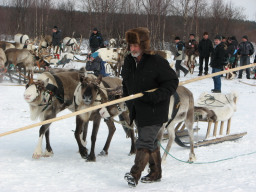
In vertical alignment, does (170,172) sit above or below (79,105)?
below

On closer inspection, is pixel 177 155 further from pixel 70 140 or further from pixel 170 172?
pixel 70 140

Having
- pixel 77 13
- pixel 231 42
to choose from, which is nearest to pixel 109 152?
pixel 231 42

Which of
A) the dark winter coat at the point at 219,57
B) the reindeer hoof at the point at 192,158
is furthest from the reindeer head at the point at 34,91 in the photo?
the dark winter coat at the point at 219,57

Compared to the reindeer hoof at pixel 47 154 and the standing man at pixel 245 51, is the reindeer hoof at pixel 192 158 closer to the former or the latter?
the reindeer hoof at pixel 47 154

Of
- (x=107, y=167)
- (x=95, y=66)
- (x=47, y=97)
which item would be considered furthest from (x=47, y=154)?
(x=95, y=66)

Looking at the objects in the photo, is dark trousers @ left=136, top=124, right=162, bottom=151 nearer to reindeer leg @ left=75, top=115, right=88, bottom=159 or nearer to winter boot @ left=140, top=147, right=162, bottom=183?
winter boot @ left=140, top=147, right=162, bottom=183

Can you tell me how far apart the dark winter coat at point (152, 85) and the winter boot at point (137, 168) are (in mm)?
331

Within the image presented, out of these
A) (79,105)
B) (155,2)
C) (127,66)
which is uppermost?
(155,2)

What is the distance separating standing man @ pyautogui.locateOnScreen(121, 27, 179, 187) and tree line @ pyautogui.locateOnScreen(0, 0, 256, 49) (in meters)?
20.4

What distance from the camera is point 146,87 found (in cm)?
438

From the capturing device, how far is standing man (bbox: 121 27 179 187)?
431cm

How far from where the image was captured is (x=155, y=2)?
24.4 m

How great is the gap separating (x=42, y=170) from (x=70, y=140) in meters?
2.29

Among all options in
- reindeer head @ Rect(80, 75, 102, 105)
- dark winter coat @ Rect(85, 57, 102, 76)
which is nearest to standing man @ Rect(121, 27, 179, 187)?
reindeer head @ Rect(80, 75, 102, 105)
